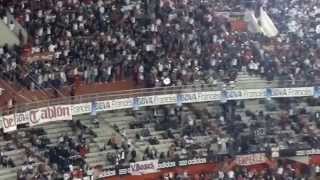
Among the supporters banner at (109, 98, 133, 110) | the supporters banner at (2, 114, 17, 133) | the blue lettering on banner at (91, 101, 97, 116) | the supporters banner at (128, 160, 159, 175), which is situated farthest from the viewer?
the supporters banner at (109, 98, 133, 110)

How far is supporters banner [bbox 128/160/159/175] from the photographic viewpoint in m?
24.6

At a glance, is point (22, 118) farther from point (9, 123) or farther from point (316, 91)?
point (316, 91)

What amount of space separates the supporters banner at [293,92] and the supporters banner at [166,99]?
4.18m

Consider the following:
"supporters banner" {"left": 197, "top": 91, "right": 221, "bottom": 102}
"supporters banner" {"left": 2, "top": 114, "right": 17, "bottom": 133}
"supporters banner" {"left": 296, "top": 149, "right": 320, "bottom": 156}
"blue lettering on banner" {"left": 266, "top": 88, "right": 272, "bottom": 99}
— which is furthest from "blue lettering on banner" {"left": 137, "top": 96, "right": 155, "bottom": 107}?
"supporters banner" {"left": 296, "top": 149, "right": 320, "bottom": 156}

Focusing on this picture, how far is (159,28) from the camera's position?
1129 inches

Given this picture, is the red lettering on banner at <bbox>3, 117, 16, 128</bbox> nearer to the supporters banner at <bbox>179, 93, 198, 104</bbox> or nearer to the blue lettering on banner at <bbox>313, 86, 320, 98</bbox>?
the supporters banner at <bbox>179, 93, 198, 104</bbox>

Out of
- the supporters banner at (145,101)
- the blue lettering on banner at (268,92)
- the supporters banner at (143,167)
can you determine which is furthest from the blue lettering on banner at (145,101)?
the blue lettering on banner at (268,92)

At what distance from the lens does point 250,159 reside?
88.5 feet

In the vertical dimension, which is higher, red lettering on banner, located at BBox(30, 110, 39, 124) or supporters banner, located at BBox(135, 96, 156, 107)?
supporters banner, located at BBox(135, 96, 156, 107)

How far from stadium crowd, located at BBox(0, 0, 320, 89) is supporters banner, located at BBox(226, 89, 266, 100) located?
67 cm

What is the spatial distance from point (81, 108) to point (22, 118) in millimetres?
2464

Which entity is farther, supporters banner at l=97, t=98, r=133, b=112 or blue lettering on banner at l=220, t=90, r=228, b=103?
blue lettering on banner at l=220, t=90, r=228, b=103

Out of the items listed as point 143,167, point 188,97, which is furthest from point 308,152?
point 143,167

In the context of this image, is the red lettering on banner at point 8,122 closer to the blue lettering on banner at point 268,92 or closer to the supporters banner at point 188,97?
the supporters banner at point 188,97
